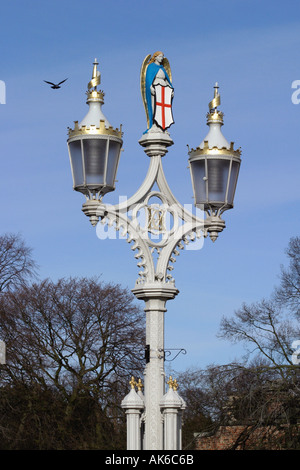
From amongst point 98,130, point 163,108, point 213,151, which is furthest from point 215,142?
point 98,130

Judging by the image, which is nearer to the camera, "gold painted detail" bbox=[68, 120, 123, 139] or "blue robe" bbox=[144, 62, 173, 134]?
"gold painted detail" bbox=[68, 120, 123, 139]

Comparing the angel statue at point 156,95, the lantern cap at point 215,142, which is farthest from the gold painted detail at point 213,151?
the angel statue at point 156,95

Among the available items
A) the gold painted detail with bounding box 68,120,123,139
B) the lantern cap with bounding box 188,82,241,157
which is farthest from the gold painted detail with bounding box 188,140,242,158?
the gold painted detail with bounding box 68,120,123,139

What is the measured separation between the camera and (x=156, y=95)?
495 inches

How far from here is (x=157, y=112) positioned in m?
12.6

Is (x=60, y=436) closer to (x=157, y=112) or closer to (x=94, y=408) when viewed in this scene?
(x=94, y=408)

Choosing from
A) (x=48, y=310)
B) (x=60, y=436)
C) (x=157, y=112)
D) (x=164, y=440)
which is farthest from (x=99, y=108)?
(x=48, y=310)

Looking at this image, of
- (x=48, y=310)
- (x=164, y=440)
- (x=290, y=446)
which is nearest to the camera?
(x=164, y=440)

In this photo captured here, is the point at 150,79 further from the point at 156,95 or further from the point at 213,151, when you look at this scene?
the point at 213,151

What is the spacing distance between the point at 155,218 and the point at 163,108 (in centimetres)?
120

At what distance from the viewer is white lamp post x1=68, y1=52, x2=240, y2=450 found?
1191 cm

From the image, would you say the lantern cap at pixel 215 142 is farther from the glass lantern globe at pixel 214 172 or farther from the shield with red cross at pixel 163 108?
the shield with red cross at pixel 163 108

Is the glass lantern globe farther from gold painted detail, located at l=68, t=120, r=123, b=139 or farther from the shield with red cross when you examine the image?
gold painted detail, located at l=68, t=120, r=123, b=139

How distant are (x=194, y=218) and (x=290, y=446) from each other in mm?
7670
